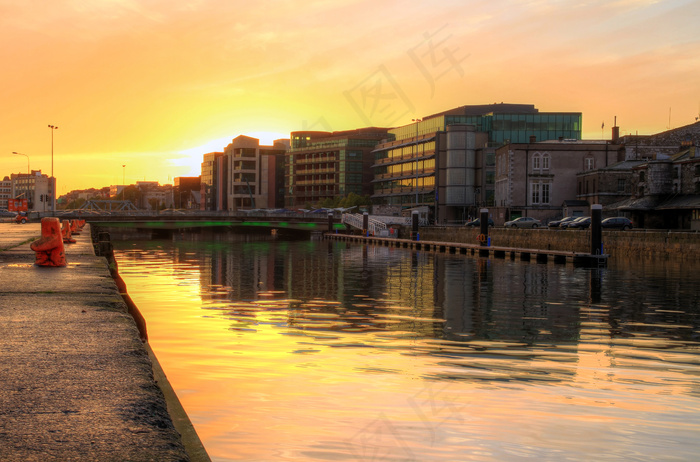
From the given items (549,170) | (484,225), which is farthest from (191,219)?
(484,225)

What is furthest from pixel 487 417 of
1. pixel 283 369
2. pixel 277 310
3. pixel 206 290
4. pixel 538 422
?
pixel 206 290

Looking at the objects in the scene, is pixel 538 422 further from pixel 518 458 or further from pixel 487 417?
pixel 518 458

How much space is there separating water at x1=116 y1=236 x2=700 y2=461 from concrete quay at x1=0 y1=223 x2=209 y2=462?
63.1 inches

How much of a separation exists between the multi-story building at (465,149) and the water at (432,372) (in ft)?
296

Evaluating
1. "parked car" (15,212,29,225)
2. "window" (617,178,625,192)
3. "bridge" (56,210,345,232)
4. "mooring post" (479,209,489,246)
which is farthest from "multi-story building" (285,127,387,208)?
"mooring post" (479,209,489,246)

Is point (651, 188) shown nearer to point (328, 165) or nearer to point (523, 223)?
point (523, 223)

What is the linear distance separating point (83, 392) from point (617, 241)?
176ft

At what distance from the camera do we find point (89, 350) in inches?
325

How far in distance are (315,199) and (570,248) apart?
118 m

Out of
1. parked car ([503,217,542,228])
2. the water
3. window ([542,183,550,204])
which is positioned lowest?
the water

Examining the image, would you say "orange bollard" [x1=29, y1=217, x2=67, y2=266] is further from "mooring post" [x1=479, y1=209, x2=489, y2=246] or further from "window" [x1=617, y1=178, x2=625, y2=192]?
"window" [x1=617, y1=178, x2=625, y2=192]

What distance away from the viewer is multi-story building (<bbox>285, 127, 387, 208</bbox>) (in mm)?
161500

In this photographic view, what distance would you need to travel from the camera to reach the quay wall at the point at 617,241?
161 feet

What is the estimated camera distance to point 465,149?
119 m
